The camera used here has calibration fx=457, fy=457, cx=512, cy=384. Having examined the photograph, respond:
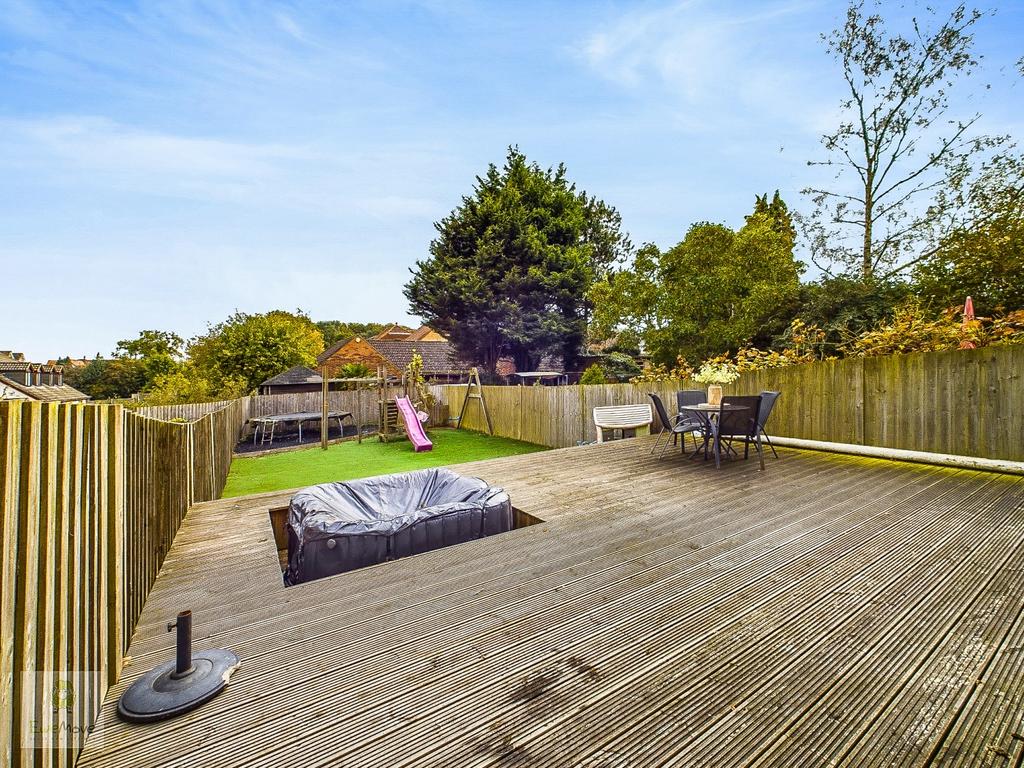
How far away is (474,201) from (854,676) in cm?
2120

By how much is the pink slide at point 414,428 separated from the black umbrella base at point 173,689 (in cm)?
872

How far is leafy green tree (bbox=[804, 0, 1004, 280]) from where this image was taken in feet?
42.2

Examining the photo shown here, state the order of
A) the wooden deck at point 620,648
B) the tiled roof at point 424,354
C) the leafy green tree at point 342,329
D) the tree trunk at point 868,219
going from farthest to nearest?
the leafy green tree at point 342,329
the tiled roof at point 424,354
the tree trunk at point 868,219
the wooden deck at point 620,648

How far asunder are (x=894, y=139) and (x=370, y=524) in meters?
18.4

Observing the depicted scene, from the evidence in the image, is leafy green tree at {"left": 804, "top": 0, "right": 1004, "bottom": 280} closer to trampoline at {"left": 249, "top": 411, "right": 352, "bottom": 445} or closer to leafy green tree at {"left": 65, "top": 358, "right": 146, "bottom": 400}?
trampoline at {"left": 249, "top": 411, "right": 352, "bottom": 445}

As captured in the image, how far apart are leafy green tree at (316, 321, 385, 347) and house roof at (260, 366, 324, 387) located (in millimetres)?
32068

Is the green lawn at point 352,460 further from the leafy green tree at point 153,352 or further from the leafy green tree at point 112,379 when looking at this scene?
the leafy green tree at point 112,379

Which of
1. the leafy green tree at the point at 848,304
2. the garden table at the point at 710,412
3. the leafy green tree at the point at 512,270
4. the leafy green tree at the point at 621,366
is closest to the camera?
the garden table at the point at 710,412

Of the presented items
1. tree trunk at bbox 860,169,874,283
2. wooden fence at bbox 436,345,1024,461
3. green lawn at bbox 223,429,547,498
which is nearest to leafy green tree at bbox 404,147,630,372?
green lawn at bbox 223,429,547,498

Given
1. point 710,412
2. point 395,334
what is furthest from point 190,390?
point 395,334

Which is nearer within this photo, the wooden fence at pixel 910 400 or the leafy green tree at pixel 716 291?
the wooden fence at pixel 910 400

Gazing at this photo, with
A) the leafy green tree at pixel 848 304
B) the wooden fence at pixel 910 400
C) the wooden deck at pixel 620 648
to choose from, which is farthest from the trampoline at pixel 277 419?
the leafy green tree at pixel 848 304

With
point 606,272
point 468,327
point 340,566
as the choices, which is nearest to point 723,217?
point 606,272

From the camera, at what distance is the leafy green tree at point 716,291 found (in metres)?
13.1
